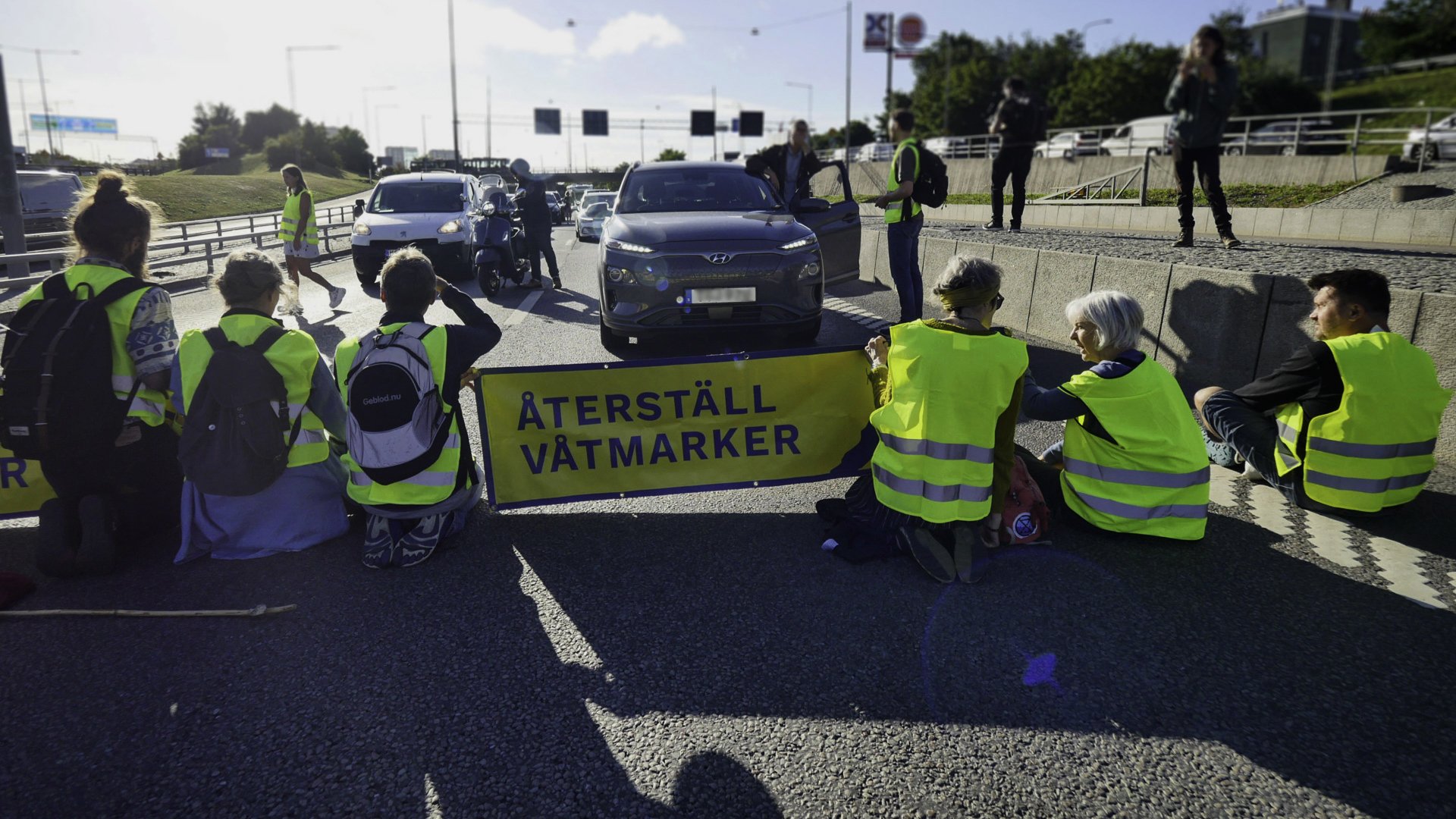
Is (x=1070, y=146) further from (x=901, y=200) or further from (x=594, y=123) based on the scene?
(x=594, y=123)

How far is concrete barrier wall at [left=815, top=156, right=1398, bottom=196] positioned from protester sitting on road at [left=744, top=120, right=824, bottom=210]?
11.0 ft

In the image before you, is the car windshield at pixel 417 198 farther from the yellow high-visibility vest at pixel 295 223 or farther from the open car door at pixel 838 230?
the open car door at pixel 838 230

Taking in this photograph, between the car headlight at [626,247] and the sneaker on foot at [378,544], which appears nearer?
the sneaker on foot at [378,544]

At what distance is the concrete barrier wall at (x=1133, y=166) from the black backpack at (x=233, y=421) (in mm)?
11121

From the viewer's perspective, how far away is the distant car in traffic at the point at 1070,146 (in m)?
35.0

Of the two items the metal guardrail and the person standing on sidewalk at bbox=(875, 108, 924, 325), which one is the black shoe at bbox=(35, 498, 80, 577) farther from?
the person standing on sidewalk at bbox=(875, 108, 924, 325)

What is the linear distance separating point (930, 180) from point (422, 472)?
617 cm

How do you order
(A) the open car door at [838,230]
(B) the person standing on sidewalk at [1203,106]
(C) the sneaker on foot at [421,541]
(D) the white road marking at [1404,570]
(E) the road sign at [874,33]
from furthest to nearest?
1. (E) the road sign at [874,33]
2. (A) the open car door at [838,230]
3. (B) the person standing on sidewalk at [1203,106]
4. (C) the sneaker on foot at [421,541]
5. (D) the white road marking at [1404,570]

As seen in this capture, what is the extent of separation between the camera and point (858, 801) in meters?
2.38

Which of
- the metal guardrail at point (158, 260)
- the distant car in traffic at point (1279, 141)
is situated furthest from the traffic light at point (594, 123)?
the distant car in traffic at point (1279, 141)

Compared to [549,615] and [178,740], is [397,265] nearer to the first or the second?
[549,615]

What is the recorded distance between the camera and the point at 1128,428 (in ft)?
12.7

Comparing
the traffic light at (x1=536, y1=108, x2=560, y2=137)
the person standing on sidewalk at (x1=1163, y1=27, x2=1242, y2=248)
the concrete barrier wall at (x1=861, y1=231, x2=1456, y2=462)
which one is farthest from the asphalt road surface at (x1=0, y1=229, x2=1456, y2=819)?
the traffic light at (x1=536, y1=108, x2=560, y2=137)

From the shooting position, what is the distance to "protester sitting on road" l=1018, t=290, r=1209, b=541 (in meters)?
3.86
